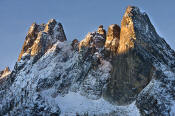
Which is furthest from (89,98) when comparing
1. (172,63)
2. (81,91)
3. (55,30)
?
(55,30)

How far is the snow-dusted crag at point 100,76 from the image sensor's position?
6319 cm

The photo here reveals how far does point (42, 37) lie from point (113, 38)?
24696 mm

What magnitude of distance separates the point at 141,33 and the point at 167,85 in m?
17.7

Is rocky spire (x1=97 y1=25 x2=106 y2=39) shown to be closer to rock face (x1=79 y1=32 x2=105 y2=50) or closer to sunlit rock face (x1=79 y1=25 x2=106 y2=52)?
sunlit rock face (x1=79 y1=25 x2=106 y2=52)

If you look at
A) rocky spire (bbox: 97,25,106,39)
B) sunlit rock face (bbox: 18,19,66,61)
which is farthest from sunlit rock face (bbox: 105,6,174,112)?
sunlit rock face (bbox: 18,19,66,61)

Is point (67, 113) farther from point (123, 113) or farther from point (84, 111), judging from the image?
point (123, 113)

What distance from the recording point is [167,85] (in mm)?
62312

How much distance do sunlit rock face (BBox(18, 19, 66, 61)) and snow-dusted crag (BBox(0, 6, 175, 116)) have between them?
486 millimetres

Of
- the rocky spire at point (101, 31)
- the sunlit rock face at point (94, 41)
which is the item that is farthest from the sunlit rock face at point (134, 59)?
the rocky spire at point (101, 31)

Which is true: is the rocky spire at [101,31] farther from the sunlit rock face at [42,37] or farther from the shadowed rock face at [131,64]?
the sunlit rock face at [42,37]

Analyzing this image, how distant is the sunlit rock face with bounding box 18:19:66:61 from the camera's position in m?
91.9

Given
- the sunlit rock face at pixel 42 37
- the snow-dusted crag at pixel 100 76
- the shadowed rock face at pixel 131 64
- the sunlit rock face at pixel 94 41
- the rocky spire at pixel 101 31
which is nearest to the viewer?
the snow-dusted crag at pixel 100 76

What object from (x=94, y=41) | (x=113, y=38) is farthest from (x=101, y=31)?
(x=113, y=38)

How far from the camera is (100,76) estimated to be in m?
74.9
